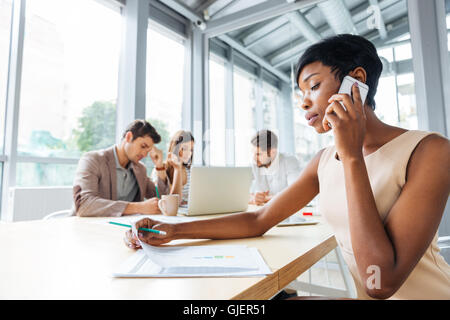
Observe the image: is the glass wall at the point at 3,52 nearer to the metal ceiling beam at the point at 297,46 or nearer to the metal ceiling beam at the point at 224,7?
the metal ceiling beam at the point at 224,7

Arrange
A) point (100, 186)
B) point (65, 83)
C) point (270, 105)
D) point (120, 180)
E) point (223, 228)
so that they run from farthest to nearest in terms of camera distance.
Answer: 1. point (270, 105)
2. point (65, 83)
3. point (120, 180)
4. point (100, 186)
5. point (223, 228)

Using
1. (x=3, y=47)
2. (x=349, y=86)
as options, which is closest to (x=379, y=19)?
(x=349, y=86)

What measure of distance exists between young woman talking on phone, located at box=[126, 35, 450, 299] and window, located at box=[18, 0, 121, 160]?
7.92 feet

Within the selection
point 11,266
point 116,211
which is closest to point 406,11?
point 116,211

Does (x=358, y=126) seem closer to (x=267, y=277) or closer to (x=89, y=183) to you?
(x=267, y=277)

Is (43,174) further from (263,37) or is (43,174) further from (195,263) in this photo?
(263,37)

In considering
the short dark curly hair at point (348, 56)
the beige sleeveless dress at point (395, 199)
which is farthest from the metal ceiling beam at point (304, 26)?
the beige sleeveless dress at point (395, 199)

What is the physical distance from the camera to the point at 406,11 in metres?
2.64

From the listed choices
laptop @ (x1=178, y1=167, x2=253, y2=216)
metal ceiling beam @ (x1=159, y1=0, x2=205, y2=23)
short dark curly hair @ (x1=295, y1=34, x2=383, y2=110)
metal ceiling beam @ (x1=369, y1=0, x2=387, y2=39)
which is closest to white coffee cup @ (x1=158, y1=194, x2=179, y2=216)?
laptop @ (x1=178, y1=167, x2=253, y2=216)

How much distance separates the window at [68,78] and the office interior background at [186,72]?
0.01 meters

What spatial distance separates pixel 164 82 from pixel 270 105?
1.43 metres

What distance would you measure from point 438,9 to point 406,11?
0.24m

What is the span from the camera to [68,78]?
290 centimetres

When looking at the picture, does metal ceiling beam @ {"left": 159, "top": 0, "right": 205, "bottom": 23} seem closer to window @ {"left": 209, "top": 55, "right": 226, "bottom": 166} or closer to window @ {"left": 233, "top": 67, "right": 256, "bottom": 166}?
window @ {"left": 209, "top": 55, "right": 226, "bottom": 166}
